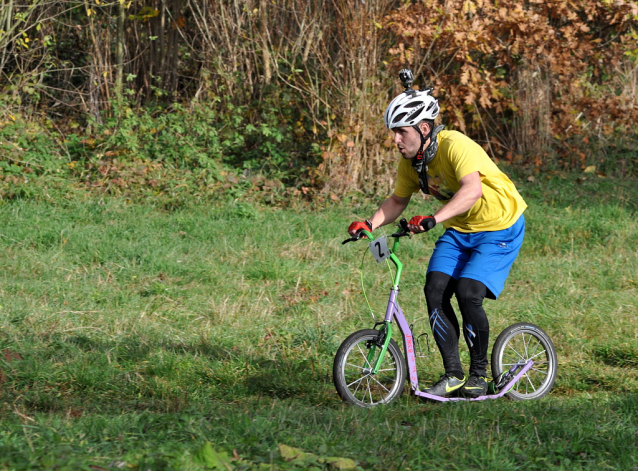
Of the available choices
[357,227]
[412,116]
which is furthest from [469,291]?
[412,116]

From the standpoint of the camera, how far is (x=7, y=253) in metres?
8.00

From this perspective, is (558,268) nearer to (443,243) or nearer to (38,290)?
(443,243)

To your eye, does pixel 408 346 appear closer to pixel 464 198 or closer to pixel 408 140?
pixel 464 198

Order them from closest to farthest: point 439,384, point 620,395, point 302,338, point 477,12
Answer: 1. point 439,384
2. point 620,395
3. point 302,338
4. point 477,12

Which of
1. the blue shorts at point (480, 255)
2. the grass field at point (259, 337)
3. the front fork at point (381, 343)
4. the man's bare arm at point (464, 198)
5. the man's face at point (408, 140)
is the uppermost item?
the man's face at point (408, 140)

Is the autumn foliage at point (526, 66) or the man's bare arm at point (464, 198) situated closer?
the man's bare arm at point (464, 198)

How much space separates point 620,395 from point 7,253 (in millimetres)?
6130

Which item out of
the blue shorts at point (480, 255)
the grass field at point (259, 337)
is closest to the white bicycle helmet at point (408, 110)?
the blue shorts at point (480, 255)

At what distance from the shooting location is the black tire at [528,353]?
537 cm

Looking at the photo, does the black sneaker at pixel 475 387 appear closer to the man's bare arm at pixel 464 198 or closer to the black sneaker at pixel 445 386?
the black sneaker at pixel 445 386

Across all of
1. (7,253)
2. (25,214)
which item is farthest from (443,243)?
(25,214)

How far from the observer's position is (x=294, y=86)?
11.7 meters

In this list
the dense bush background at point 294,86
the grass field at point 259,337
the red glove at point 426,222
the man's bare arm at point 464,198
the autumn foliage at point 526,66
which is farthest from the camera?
the autumn foliage at point 526,66

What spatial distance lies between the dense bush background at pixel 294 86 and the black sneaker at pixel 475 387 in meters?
6.11
